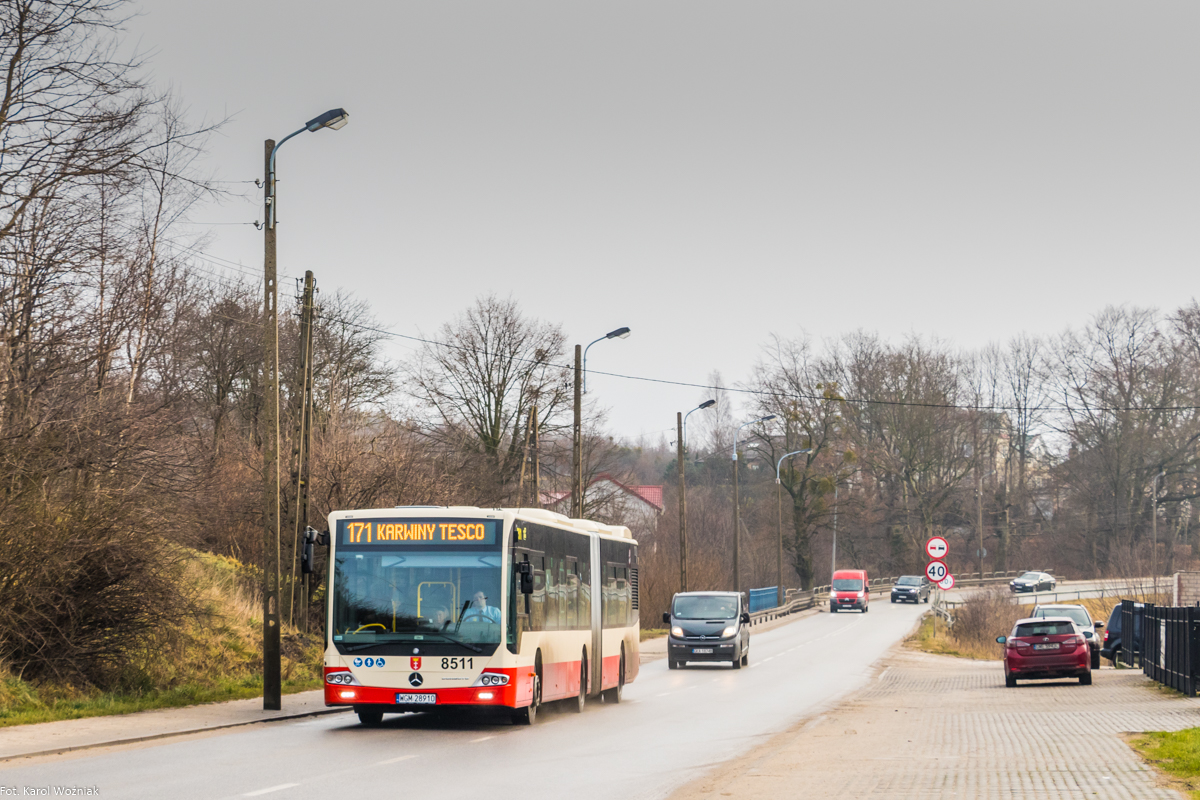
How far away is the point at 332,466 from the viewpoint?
107 ft

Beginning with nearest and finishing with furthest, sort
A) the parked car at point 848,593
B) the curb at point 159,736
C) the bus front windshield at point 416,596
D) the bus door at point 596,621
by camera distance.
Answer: the curb at point 159,736 < the bus front windshield at point 416,596 < the bus door at point 596,621 < the parked car at point 848,593

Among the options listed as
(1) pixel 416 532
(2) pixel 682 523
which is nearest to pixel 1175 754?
(1) pixel 416 532

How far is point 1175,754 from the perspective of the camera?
491 inches

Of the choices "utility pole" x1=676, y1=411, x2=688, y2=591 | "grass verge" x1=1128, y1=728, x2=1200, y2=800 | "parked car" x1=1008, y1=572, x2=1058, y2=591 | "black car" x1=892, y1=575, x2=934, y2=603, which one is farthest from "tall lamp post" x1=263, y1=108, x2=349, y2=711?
"parked car" x1=1008, y1=572, x2=1058, y2=591

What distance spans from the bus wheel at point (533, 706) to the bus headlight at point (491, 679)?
1.26 m

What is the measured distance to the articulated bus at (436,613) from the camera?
54.6ft

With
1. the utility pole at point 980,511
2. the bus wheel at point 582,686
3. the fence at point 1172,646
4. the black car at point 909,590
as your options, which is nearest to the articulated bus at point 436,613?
the bus wheel at point 582,686

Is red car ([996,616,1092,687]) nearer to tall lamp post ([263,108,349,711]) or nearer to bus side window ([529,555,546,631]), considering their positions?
bus side window ([529,555,546,631])

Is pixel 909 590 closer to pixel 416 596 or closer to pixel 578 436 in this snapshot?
pixel 578 436

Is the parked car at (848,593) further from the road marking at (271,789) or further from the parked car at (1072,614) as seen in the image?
the road marking at (271,789)

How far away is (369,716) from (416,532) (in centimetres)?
259

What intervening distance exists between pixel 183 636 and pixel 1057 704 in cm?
1428

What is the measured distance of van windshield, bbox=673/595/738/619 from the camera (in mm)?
33938

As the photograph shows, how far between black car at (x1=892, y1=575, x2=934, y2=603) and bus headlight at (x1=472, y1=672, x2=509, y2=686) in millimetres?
63639
